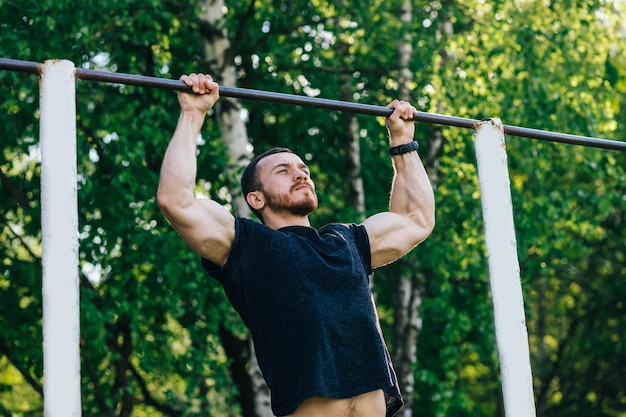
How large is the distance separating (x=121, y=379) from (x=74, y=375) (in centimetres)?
605

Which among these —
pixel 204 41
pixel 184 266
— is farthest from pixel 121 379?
pixel 204 41

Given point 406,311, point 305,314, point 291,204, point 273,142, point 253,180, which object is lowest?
point 305,314

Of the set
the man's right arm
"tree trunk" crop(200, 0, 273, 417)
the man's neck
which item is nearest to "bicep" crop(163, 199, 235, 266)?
the man's right arm

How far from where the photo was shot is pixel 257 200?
3.54 m

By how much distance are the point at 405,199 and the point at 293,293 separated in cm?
81

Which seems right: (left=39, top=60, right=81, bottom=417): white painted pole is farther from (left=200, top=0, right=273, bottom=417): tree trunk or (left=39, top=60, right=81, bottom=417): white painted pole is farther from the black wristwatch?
(left=200, top=0, right=273, bottom=417): tree trunk

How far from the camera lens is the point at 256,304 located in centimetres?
320

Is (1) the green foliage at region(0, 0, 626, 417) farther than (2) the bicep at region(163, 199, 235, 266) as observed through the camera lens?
Yes

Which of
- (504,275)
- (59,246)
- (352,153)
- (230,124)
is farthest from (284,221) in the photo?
(352,153)

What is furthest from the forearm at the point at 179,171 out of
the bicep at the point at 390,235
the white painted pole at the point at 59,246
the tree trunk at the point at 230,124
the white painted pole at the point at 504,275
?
the tree trunk at the point at 230,124

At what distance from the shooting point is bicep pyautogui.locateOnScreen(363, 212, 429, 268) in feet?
11.8

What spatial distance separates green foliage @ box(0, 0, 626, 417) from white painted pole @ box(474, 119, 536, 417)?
13.2 feet

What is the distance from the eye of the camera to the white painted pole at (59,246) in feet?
8.68

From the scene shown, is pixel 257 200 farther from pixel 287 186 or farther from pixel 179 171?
pixel 179 171
